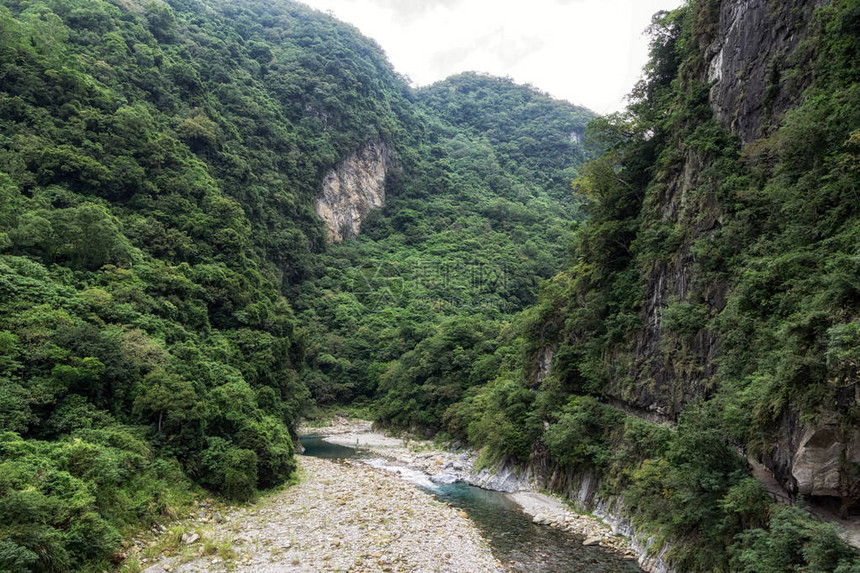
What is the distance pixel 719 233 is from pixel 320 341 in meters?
63.0

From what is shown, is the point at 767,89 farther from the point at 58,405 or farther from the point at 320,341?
the point at 320,341

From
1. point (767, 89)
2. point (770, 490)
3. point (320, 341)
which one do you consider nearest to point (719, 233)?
point (767, 89)

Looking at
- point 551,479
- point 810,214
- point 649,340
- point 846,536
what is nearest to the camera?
point 846,536

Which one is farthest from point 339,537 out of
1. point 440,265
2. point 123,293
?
point 440,265

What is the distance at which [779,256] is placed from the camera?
43.4ft

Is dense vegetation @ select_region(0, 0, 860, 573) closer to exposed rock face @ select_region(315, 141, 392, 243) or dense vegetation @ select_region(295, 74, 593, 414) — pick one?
dense vegetation @ select_region(295, 74, 593, 414)

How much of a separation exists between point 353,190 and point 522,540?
3495 inches

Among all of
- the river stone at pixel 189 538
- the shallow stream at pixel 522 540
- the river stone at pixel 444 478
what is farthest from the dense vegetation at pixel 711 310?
the river stone at pixel 189 538

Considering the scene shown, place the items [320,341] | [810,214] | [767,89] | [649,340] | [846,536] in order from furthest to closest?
[320,341] < [649,340] < [767,89] < [810,214] < [846,536]

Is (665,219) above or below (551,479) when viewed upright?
above

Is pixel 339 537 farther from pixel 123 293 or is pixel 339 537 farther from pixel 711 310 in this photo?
pixel 123 293

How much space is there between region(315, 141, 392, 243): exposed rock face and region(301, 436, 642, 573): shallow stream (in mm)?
71810

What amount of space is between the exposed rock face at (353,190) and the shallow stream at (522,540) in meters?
71.8

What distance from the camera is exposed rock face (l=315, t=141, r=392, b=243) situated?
93.1 m
